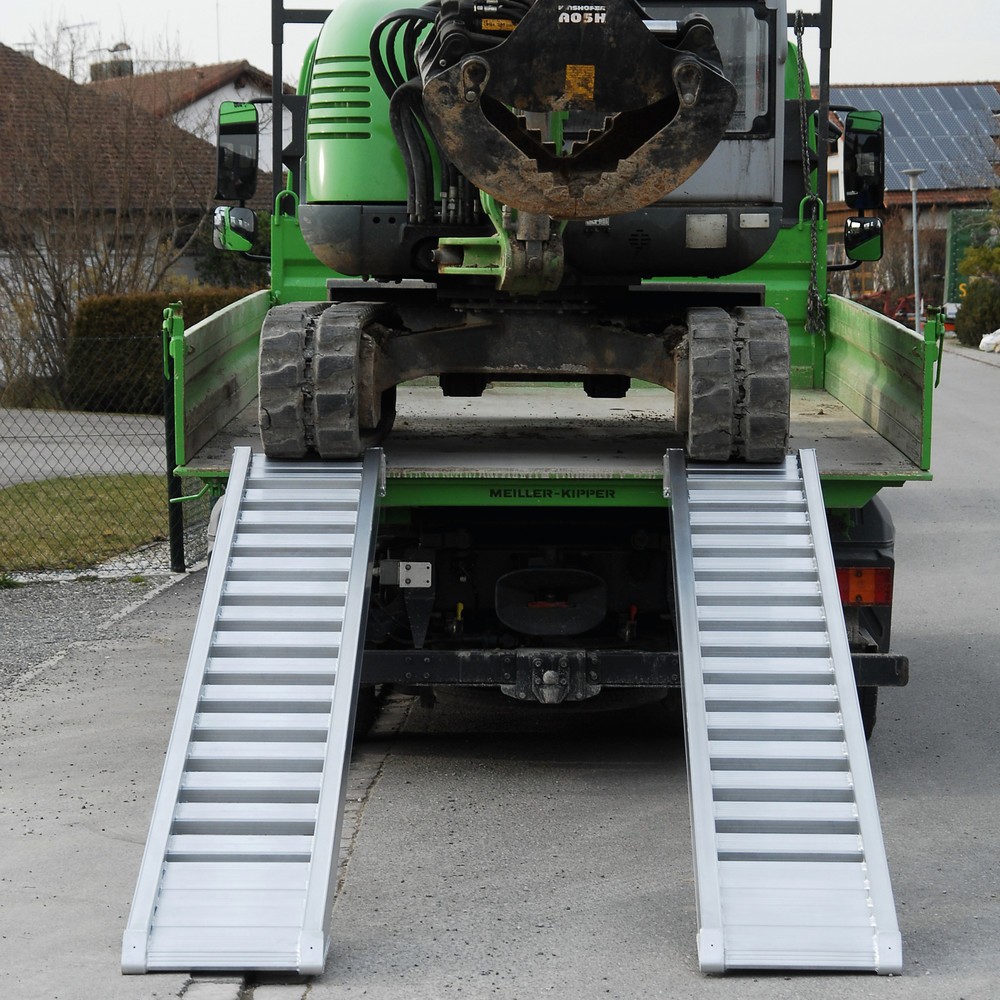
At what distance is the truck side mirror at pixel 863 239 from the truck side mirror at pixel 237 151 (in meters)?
3.46

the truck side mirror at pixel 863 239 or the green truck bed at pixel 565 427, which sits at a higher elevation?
the truck side mirror at pixel 863 239

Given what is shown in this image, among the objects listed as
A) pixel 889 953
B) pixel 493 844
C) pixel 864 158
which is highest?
pixel 864 158

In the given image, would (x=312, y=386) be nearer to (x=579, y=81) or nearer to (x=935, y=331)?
(x=579, y=81)

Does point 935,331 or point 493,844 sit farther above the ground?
point 935,331

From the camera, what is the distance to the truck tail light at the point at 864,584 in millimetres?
7016

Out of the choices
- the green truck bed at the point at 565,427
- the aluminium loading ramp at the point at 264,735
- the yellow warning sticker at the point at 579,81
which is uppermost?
the yellow warning sticker at the point at 579,81

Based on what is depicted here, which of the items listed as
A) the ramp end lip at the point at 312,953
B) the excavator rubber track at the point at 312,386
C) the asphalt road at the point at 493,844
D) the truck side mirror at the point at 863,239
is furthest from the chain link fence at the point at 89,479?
the ramp end lip at the point at 312,953

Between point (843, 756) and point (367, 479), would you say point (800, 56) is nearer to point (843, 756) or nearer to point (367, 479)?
point (367, 479)

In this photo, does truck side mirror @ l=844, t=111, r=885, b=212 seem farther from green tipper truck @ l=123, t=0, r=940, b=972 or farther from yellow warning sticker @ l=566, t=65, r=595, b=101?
yellow warning sticker @ l=566, t=65, r=595, b=101

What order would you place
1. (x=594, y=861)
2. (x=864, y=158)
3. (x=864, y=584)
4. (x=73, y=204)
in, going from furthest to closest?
1. (x=73, y=204)
2. (x=864, y=158)
3. (x=864, y=584)
4. (x=594, y=861)

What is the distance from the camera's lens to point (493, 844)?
622 centimetres

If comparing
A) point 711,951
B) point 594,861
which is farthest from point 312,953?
point 594,861

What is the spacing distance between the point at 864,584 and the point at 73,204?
863 inches

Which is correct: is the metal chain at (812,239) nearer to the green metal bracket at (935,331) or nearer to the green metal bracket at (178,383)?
the green metal bracket at (935,331)
